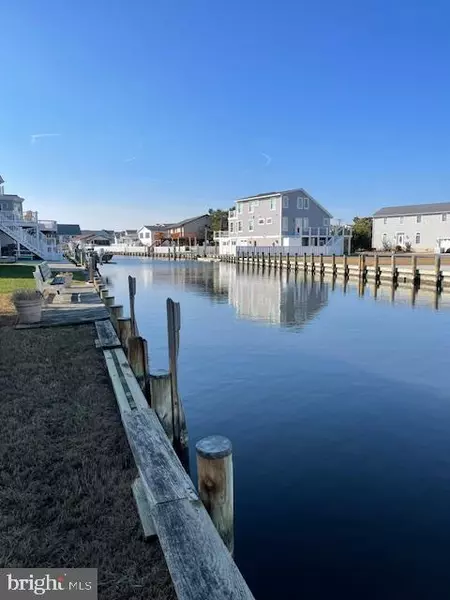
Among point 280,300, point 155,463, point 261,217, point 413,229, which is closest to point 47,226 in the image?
point 261,217

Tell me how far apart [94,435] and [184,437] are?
160 cm

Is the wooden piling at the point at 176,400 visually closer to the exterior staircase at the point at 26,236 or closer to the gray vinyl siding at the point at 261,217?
the exterior staircase at the point at 26,236

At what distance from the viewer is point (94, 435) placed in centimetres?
507

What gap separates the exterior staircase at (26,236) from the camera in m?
33.7

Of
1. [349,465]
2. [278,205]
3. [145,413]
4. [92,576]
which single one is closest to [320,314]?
[349,465]

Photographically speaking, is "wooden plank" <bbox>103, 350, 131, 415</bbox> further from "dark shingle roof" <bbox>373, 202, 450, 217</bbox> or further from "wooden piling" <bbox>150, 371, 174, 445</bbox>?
"dark shingle roof" <bbox>373, 202, 450, 217</bbox>

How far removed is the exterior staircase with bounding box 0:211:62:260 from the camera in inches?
1325

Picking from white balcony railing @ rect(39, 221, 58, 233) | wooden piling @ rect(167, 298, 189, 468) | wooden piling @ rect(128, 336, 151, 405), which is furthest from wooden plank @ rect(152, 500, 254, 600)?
white balcony railing @ rect(39, 221, 58, 233)

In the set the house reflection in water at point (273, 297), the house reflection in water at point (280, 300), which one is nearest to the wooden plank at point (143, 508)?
the house reflection in water at point (280, 300)

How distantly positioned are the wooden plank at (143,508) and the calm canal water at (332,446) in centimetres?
120

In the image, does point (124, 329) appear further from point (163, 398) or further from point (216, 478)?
point (216, 478)

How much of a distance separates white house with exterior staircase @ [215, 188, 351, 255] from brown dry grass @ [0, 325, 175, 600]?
52.2 m

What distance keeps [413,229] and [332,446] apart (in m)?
56.4

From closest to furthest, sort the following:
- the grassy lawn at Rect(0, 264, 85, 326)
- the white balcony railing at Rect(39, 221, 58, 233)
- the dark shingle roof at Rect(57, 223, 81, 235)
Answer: the grassy lawn at Rect(0, 264, 85, 326)
the white balcony railing at Rect(39, 221, 58, 233)
the dark shingle roof at Rect(57, 223, 81, 235)
